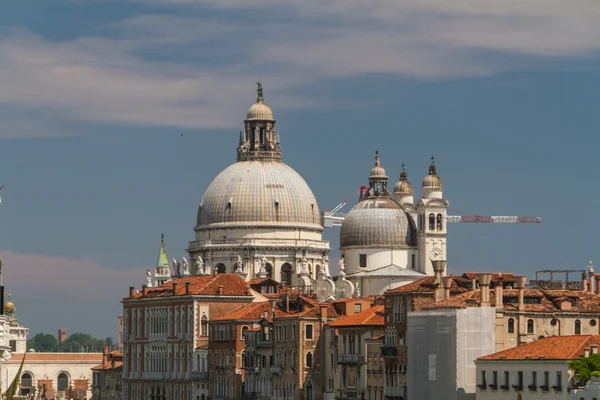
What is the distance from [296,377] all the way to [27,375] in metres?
86.8

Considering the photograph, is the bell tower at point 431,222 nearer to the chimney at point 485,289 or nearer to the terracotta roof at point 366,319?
the terracotta roof at point 366,319

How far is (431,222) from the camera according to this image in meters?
122

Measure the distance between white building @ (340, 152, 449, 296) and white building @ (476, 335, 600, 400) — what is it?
147 feet

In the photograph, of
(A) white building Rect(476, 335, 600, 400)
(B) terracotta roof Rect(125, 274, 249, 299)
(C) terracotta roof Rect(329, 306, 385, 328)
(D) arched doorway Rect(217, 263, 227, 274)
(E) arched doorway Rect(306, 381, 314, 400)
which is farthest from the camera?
(D) arched doorway Rect(217, 263, 227, 274)

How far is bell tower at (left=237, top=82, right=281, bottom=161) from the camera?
13200cm

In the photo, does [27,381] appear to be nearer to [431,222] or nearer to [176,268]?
[176,268]

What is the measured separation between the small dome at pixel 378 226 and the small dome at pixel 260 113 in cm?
1124

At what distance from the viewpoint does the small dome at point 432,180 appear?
4781 inches

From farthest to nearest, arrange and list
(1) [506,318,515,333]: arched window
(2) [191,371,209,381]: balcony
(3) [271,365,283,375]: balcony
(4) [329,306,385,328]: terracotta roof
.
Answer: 1. (2) [191,371,209,381]: balcony
2. (3) [271,365,283,375]: balcony
3. (4) [329,306,385,328]: terracotta roof
4. (1) [506,318,515,333]: arched window

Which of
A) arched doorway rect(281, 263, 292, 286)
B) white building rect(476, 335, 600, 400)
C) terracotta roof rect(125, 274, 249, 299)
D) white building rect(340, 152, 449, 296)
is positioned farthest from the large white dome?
white building rect(476, 335, 600, 400)

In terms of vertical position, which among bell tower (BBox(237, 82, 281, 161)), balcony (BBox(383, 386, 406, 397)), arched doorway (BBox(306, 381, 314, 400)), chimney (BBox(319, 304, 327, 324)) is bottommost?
balcony (BBox(383, 386, 406, 397))

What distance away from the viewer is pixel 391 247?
406 ft

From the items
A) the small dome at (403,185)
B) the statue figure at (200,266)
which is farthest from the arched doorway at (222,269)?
the small dome at (403,185)

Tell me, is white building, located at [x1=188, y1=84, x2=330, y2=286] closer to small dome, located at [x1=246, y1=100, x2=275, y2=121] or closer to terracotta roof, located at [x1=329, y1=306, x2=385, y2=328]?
small dome, located at [x1=246, y1=100, x2=275, y2=121]
